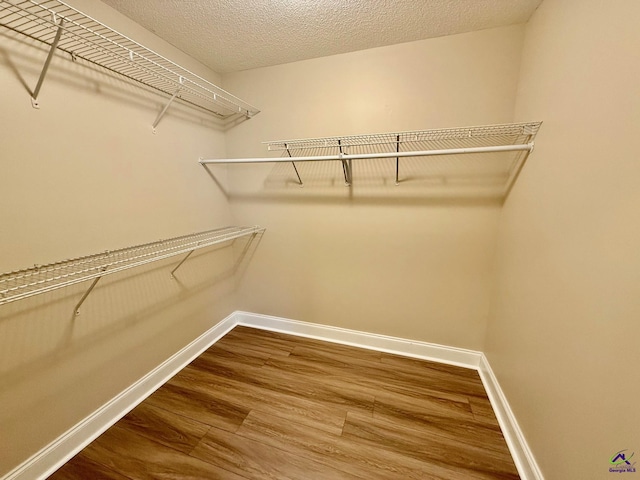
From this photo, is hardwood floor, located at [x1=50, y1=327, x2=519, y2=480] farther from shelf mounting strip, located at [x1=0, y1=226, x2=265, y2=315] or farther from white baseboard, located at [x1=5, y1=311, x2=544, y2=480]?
shelf mounting strip, located at [x1=0, y1=226, x2=265, y2=315]

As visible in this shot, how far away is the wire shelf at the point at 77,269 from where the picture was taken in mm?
878

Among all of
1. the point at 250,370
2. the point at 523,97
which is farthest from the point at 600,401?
the point at 250,370

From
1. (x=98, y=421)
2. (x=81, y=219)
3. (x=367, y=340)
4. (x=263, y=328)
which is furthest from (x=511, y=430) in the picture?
(x=81, y=219)

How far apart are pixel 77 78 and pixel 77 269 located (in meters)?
0.88

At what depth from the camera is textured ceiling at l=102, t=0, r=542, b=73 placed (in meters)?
1.19

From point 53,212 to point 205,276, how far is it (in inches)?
39.6

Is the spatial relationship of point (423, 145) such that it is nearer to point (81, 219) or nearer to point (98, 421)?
point (81, 219)

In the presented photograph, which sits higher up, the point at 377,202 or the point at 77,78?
the point at 77,78

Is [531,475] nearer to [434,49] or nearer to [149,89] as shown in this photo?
[434,49]

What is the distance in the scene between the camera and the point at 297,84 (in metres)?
1.77

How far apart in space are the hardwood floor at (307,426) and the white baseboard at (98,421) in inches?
1.7

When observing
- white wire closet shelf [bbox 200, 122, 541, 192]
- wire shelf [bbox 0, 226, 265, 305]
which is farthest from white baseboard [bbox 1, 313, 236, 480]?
white wire closet shelf [bbox 200, 122, 541, 192]

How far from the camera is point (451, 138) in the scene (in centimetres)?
148

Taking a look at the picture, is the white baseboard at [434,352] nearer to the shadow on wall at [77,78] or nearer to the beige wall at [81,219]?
the beige wall at [81,219]
